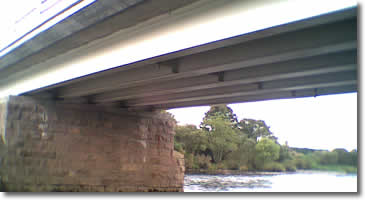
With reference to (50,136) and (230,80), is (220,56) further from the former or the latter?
(50,136)

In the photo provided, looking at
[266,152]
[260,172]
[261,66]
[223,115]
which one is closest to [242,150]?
[260,172]

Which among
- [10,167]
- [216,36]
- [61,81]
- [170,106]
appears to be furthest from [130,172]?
[216,36]

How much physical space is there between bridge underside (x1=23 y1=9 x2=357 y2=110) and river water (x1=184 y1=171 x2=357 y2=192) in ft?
8.12

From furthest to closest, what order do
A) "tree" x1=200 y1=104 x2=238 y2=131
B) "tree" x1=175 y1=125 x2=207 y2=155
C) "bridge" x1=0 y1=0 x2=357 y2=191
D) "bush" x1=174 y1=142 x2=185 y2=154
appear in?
"bush" x1=174 y1=142 x2=185 y2=154
"tree" x1=175 y1=125 x2=207 y2=155
"tree" x1=200 y1=104 x2=238 y2=131
"bridge" x1=0 y1=0 x2=357 y2=191

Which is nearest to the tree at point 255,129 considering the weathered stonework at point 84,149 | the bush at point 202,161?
the bush at point 202,161

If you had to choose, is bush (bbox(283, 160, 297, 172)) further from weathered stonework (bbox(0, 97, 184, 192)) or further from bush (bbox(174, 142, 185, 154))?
bush (bbox(174, 142, 185, 154))

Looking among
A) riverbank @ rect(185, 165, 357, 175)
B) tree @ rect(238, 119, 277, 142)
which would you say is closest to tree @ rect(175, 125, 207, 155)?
riverbank @ rect(185, 165, 357, 175)

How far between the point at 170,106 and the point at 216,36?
8.87 m

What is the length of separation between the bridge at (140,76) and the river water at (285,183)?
2412mm

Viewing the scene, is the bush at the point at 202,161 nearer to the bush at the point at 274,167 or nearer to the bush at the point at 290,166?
the bush at the point at 274,167

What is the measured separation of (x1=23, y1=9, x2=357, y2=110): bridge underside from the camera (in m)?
5.73

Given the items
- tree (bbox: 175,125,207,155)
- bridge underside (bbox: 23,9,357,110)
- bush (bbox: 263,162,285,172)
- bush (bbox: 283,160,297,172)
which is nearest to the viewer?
bridge underside (bbox: 23,9,357,110)

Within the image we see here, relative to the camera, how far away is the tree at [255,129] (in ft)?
70.0

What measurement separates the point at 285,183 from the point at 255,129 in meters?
6.61
